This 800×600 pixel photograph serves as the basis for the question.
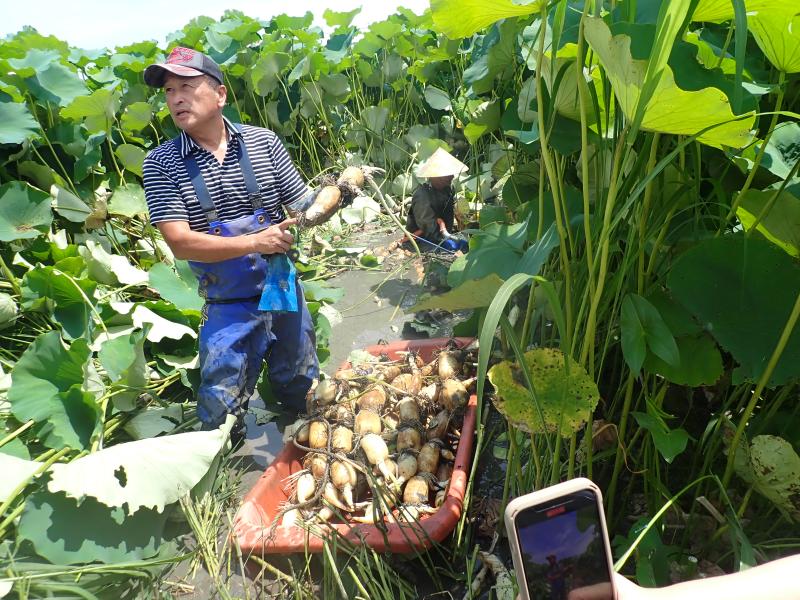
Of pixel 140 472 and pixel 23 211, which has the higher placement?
pixel 23 211

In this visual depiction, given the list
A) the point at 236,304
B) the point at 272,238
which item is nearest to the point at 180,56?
the point at 272,238

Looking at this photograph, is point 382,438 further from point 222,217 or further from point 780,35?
point 780,35

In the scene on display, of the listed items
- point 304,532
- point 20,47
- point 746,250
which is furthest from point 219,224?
point 20,47

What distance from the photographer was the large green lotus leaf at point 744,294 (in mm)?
849

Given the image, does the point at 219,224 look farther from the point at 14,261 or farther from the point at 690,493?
the point at 690,493

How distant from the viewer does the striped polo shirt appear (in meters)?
1.61

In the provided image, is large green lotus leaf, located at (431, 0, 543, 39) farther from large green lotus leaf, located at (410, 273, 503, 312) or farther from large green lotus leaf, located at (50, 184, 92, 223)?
large green lotus leaf, located at (50, 184, 92, 223)

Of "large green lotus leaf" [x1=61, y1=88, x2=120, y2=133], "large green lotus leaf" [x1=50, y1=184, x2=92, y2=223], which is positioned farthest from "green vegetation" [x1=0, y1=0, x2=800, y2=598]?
"large green lotus leaf" [x1=61, y1=88, x2=120, y2=133]

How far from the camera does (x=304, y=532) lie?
4.39 ft

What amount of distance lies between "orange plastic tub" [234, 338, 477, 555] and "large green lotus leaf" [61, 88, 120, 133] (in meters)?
1.80

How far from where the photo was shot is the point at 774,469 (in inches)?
35.7

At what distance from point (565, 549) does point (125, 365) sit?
1.46m

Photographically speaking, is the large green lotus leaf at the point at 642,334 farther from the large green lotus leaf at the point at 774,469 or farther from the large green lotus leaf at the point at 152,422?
the large green lotus leaf at the point at 152,422

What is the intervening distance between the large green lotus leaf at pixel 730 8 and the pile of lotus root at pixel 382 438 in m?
1.07
